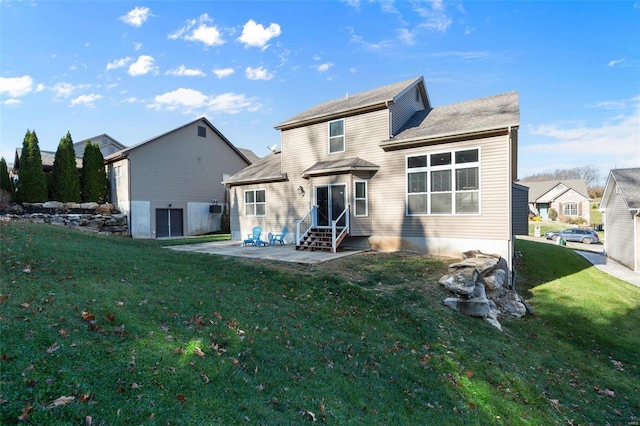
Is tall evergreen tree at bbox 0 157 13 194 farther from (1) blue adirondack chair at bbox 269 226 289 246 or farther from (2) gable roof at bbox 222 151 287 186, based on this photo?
(1) blue adirondack chair at bbox 269 226 289 246

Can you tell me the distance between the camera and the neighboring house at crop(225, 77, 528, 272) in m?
10.8

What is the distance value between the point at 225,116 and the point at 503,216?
21137 millimetres

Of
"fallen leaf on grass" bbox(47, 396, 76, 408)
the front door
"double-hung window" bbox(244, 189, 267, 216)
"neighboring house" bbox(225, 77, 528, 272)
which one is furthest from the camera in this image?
"double-hung window" bbox(244, 189, 267, 216)

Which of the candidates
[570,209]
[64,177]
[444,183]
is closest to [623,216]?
[444,183]

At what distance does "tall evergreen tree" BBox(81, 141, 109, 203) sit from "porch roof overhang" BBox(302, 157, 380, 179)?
54.6ft

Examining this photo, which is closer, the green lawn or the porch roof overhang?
the green lawn

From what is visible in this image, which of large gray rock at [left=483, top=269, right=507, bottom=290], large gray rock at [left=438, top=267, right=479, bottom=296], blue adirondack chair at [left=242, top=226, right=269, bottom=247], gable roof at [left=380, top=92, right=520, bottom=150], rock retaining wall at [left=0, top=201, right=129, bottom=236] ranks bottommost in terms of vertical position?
large gray rock at [left=483, top=269, right=507, bottom=290]

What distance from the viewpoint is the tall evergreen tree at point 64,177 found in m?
20.3

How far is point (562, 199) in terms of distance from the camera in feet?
156

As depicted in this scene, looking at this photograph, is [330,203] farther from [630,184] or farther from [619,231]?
[619,231]

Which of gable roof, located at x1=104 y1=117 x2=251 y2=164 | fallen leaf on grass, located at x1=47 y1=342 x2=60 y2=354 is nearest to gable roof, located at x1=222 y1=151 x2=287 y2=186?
gable roof, located at x1=104 y1=117 x2=251 y2=164

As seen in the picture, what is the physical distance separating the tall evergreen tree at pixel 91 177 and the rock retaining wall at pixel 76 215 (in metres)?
1.47

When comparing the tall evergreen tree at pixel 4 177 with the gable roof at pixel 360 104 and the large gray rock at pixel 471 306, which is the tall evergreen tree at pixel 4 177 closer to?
the gable roof at pixel 360 104

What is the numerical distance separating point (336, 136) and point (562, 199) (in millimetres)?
49210
